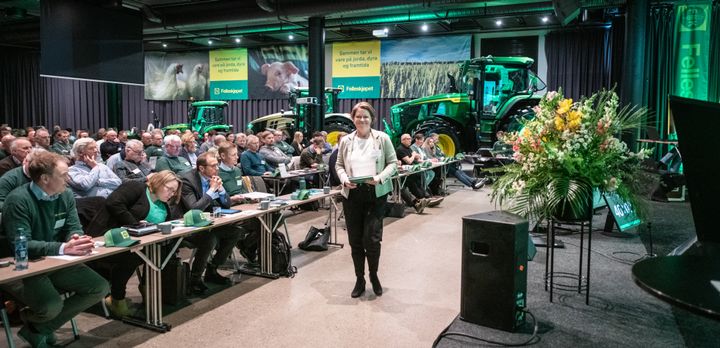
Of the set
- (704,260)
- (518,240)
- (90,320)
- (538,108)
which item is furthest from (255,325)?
(704,260)

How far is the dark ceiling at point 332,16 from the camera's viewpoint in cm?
973

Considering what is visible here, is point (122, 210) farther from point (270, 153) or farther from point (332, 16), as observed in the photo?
point (332, 16)

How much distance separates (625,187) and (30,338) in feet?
11.8

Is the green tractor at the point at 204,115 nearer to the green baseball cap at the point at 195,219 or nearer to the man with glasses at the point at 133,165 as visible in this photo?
the man with glasses at the point at 133,165

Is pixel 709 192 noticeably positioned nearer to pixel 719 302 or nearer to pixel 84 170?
pixel 719 302

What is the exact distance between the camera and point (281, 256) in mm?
4484

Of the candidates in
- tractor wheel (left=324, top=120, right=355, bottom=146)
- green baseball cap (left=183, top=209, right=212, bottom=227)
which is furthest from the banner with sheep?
green baseball cap (left=183, top=209, right=212, bottom=227)

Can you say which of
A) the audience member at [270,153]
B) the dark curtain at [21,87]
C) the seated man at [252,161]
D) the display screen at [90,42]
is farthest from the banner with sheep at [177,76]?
the seated man at [252,161]

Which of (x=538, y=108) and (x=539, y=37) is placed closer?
(x=538, y=108)

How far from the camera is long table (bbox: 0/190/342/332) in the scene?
2594mm

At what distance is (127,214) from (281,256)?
140 cm

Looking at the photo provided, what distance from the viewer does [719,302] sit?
4.27ft

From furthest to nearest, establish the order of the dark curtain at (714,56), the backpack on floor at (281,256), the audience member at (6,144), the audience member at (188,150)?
the dark curtain at (714,56) → the audience member at (188,150) → the audience member at (6,144) → the backpack on floor at (281,256)

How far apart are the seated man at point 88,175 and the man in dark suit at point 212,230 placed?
106 cm
